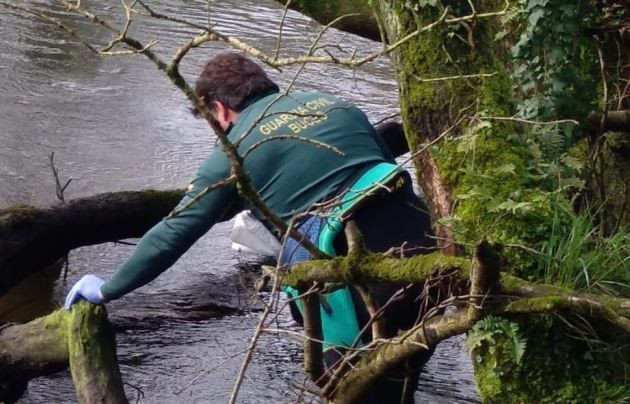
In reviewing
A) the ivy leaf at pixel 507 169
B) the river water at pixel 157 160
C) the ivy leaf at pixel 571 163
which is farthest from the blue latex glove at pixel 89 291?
the ivy leaf at pixel 571 163

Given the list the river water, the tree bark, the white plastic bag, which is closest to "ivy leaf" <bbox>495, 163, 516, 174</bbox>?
the river water

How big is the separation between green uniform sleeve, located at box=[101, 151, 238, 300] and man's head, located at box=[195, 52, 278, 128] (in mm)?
334

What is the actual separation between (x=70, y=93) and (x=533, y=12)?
7348 mm

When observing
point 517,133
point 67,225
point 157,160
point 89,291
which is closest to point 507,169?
point 517,133

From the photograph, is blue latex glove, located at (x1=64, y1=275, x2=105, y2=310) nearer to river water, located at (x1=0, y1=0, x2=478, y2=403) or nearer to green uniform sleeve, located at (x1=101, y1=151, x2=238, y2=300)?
green uniform sleeve, located at (x1=101, y1=151, x2=238, y2=300)

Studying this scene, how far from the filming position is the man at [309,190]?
11.8 ft

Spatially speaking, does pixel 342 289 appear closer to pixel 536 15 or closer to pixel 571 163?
pixel 571 163

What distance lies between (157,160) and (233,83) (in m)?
5.20

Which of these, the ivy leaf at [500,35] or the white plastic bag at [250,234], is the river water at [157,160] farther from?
the ivy leaf at [500,35]

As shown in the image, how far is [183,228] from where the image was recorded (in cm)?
365

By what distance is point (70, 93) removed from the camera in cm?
1041

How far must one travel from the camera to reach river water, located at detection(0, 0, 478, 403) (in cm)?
548

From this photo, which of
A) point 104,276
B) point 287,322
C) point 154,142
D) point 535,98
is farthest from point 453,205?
point 154,142

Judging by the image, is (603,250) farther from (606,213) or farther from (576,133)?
(606,213)
